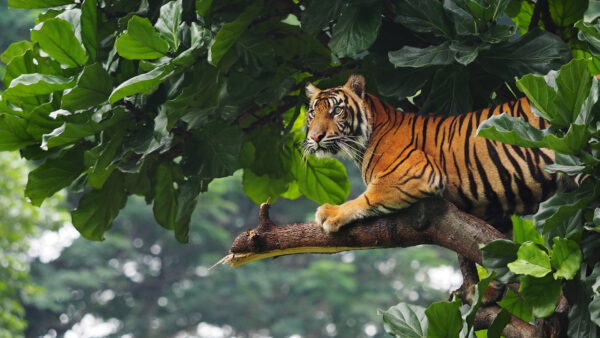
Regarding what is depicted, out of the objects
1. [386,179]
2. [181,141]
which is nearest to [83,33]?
[181,141]

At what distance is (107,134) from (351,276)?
849 inches

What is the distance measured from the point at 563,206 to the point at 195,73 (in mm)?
1806

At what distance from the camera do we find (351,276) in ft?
82.5

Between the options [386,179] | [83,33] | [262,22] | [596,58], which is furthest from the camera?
[262,22]

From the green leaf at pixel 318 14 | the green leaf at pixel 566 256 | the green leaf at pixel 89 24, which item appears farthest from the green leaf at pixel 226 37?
the green leaf at pixel 566 256

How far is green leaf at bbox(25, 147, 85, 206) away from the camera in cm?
412

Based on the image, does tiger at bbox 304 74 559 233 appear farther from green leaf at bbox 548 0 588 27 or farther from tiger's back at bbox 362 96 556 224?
green leaf at bbox 548 0 588 27

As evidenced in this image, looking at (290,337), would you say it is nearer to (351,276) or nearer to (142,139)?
(351,276)

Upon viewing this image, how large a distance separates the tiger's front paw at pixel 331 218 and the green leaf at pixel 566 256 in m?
0.93

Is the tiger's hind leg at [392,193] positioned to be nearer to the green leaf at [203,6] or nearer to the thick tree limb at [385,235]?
the thick tree limb at [385,235]

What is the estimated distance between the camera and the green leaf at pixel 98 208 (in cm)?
441

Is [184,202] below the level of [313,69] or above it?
below

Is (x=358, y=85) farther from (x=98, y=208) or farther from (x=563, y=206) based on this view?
(x=98, y=208)

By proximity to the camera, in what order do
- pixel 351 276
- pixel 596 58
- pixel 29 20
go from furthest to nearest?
pixel 351 276 → pixel 29 20 → pixel 596 58
